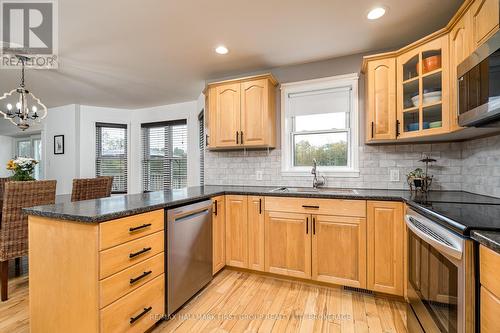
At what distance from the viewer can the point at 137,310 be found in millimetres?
1460

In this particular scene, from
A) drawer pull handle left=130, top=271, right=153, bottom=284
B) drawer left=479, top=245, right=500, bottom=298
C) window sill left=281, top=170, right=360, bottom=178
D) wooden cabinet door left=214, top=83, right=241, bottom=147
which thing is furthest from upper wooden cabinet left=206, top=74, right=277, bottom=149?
drawer left=479, top=245, right=500, bottom=298

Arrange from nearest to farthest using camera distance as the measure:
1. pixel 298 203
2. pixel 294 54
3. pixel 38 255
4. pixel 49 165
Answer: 1. pixel 38 255
2. pixel 298 203
3. pixel 294 54
4. pixel 49 165

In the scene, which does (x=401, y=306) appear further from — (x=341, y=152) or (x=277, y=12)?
(x=277, y=12)

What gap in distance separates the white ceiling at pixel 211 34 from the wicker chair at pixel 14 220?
59.7 inches

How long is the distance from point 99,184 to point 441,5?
Answer: 154 inches

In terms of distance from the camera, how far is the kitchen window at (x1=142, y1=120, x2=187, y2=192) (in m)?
4.71

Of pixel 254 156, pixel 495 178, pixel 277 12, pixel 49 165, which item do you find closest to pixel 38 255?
pixel 254 156

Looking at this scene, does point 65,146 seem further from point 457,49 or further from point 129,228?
point 457,49

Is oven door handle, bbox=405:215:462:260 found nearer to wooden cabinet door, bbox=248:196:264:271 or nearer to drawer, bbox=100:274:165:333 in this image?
wooden cabinet door, bbox=248:196:264:271

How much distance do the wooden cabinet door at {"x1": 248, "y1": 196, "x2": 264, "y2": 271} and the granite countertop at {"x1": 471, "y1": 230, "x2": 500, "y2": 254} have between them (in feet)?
5.48

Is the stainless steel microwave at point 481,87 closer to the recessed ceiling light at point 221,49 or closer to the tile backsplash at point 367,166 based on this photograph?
the tile backsplash at point 367,166

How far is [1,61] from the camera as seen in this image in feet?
9.09

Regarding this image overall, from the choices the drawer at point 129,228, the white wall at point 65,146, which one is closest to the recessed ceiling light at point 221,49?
the drawer at point 129,228

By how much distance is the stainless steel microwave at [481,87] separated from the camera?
115 cm
